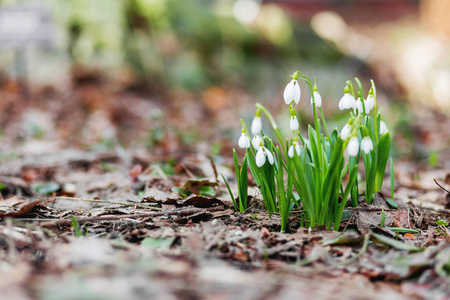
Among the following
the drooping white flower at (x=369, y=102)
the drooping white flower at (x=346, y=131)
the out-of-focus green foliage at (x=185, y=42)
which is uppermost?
the out-of-focus green foliage at (x=185, y=42)

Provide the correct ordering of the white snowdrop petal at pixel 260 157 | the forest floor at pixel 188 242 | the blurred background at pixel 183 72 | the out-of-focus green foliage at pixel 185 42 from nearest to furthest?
1. the forest floor at pixel 188 242
2. the white snowdrop petal at pixel 260 157
3. the blurred background at pixel 183 72
4. the out-of-focus green foliage at pixel 185 42

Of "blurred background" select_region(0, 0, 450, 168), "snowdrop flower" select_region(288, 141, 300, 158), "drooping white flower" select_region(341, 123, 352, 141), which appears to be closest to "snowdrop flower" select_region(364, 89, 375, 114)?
"drooping white flower" select_region(341, 123, 352, 141)

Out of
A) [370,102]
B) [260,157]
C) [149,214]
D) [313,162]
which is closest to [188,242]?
[149,214]

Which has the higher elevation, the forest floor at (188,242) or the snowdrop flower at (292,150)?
the snowdrop flower at (292,150)

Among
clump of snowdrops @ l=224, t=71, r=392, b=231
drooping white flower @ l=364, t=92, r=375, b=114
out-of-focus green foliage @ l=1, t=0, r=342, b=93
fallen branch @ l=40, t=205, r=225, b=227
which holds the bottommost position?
fallen branch @ l=40, t=205, r=225, b=227

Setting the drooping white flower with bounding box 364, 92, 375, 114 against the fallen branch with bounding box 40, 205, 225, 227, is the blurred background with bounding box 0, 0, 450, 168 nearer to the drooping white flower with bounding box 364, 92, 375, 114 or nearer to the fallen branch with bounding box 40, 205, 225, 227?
the fallen branch with bounding box 40, 205, 225, 227

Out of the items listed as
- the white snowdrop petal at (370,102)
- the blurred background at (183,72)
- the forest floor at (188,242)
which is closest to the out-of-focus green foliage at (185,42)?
the blurred background at (183,72)

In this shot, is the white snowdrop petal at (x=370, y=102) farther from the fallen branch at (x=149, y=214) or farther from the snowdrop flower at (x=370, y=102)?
the fallen branch at (x=149, y=214)
